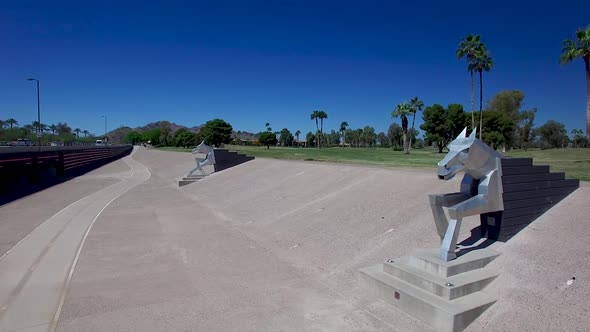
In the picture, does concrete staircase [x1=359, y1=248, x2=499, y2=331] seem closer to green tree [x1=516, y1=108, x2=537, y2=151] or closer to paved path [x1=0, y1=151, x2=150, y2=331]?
paved path [x1=0, y1=151, x2=150, y2=331]

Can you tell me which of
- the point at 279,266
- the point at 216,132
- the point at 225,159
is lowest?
the point at 279,266

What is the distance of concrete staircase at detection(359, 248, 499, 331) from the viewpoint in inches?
184

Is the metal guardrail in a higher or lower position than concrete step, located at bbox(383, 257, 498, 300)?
higher

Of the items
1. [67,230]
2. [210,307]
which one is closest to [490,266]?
[210,307]

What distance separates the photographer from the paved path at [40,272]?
5203 mm

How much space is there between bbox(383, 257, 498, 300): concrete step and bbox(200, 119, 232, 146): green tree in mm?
95123

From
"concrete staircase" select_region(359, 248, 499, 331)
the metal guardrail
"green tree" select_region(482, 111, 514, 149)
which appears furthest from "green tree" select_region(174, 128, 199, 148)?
"concrete staircase" select_region(359, 248, 499, 331)

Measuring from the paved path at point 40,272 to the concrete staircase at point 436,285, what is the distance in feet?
15.2

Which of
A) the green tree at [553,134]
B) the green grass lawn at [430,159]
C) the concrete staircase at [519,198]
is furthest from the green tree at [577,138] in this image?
the concrete staircase at [519,198]

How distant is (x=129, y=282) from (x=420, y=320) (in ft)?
16.0

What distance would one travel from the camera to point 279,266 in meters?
7.48

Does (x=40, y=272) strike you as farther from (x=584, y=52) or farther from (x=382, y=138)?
(x=382, y=138)

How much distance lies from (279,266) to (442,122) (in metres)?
74.4

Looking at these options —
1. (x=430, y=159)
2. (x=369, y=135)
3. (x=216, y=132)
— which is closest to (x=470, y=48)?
(x=430, y=159)
